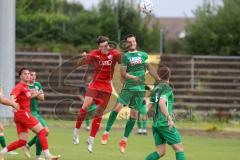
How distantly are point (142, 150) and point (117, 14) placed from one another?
97.6ft

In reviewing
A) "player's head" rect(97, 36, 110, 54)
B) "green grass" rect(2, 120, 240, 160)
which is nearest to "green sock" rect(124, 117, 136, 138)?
"green grass" rect(2, 120, 240, 160)

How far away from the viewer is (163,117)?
1512 cm

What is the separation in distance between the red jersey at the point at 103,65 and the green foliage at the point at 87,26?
28.8 m

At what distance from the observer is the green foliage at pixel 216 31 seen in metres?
40.1

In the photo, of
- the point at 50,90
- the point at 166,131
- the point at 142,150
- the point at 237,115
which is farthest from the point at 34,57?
the point at 166,131

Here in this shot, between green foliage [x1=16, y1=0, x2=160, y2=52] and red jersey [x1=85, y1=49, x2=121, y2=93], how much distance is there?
2878 cm

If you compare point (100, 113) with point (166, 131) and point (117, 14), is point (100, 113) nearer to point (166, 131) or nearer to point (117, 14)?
point (166, 131)

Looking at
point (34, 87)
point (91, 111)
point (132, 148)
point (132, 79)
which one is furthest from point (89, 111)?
point (34, 87)

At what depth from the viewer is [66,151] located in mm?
20109

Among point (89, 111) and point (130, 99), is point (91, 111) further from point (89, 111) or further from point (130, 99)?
point (130, 99)

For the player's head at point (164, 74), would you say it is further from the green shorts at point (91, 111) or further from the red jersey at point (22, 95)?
the green shorts at point (91, 111)

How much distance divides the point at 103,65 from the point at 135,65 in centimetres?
94

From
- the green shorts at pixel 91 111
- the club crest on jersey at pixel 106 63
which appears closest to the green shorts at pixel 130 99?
the club crest on jersey at pixel 106 63

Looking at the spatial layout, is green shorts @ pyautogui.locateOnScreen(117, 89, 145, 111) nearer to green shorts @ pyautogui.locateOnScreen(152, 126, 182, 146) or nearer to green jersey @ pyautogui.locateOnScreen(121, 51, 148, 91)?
green jersey @ pyautogui.locateOnScreen(121, 51, 148, 91)
